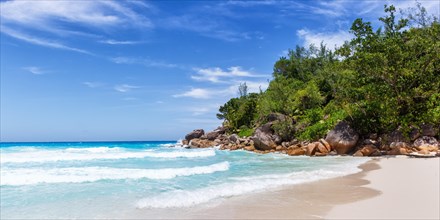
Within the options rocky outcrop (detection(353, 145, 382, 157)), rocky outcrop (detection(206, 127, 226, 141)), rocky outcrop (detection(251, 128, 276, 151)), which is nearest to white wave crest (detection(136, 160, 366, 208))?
rocky outcrop (detection(353, 145, 382, 157))

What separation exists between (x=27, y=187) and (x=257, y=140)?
2418cm

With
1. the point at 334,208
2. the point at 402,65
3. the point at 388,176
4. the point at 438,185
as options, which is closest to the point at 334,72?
the point at 402,65

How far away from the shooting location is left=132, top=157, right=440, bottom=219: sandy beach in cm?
720

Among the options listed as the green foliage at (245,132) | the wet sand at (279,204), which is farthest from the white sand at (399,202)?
the green foliage at (245,132)

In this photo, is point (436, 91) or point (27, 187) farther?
point (436, 91)

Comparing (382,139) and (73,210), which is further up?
(382,139)

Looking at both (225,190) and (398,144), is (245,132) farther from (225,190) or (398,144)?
(225,190)

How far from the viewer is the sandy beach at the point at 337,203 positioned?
720 centimetres

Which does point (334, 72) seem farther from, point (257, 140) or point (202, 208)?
point (202, 208)

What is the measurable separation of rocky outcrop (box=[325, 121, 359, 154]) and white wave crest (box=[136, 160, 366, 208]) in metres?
10.9

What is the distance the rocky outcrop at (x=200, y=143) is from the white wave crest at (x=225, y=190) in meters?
34.0

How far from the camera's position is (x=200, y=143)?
4922 centimetres

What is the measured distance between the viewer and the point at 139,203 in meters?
9.27

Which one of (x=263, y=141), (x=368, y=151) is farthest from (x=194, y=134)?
(x=368, y=151)
